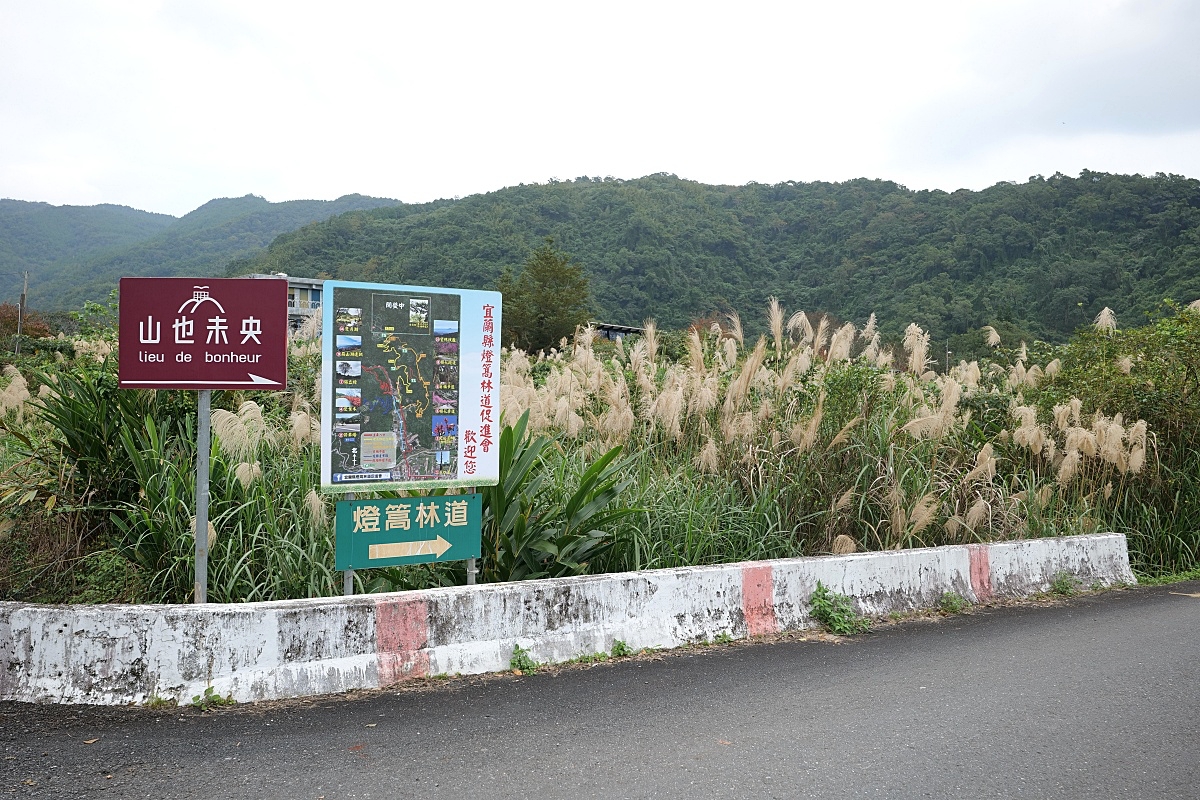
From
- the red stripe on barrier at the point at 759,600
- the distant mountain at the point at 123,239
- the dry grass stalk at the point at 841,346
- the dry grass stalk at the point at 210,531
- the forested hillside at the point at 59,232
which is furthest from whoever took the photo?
the forested hillside at the point at 59,232

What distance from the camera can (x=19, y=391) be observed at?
7730 mm

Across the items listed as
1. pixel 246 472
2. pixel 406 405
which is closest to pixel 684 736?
pixel 406 405

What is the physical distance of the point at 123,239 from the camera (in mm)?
120875

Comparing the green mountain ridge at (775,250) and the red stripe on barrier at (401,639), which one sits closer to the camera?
the red stripe on barrier at (401,639)

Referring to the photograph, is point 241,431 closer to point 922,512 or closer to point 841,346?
point 922,512

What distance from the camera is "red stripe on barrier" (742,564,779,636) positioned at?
20.1ft

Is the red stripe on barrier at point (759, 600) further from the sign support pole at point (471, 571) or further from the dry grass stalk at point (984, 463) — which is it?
the dry grass stalk at point (984, 463)

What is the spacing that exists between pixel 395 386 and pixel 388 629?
1536mm

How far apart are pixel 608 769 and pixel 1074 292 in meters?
50.3

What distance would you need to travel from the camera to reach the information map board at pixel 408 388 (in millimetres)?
5234

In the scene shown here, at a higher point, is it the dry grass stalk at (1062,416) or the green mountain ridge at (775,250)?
the green mountain ridge at (775,250)

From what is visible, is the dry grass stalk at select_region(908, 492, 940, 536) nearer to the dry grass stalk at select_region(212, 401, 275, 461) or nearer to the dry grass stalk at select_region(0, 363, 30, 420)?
the dry grass stalk at select_region(212, 401, 275, 461)

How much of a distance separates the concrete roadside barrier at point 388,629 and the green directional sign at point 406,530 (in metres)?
0.32

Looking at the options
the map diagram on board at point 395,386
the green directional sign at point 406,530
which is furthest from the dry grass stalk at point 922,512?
the map diagram on board at point 395,386
